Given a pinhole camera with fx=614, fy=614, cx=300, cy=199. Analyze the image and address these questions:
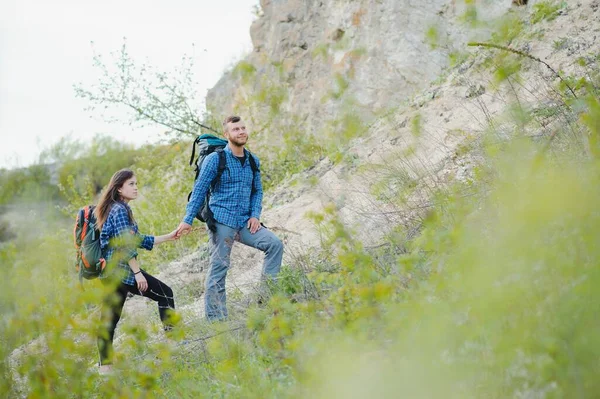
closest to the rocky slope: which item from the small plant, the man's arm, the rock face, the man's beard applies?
the small plant

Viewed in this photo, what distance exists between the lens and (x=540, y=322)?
2688mm

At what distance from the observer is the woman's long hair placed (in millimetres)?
5371

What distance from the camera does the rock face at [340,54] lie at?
12.0m

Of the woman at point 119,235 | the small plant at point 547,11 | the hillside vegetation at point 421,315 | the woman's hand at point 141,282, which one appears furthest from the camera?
the small plant at point 547,11

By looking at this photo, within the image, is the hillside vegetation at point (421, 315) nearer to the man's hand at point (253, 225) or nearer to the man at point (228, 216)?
the man at point (228, 216)

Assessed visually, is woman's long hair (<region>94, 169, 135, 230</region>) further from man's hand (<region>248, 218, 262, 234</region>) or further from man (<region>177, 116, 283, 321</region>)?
man's hand (<region>248, 218, 262, 234</region>)

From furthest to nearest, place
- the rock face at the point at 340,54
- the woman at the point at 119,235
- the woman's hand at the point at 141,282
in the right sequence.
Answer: the rock face at the point at 340,54, the woman's hand at the point at 141,282, the woman at the point at 119,235

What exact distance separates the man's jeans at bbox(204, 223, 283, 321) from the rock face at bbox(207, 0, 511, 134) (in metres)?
5.49

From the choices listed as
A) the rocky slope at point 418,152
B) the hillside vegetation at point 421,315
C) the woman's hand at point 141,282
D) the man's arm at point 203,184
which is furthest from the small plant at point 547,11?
the woman's hand at point 141,282

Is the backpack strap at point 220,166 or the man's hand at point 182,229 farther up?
the backpack strap at point 220,166

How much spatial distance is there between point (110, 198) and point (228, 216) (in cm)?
106

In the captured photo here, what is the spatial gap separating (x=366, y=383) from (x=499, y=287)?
2.36 feet

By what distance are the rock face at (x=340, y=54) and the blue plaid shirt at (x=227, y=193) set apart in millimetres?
5140

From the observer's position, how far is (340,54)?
14109mm
